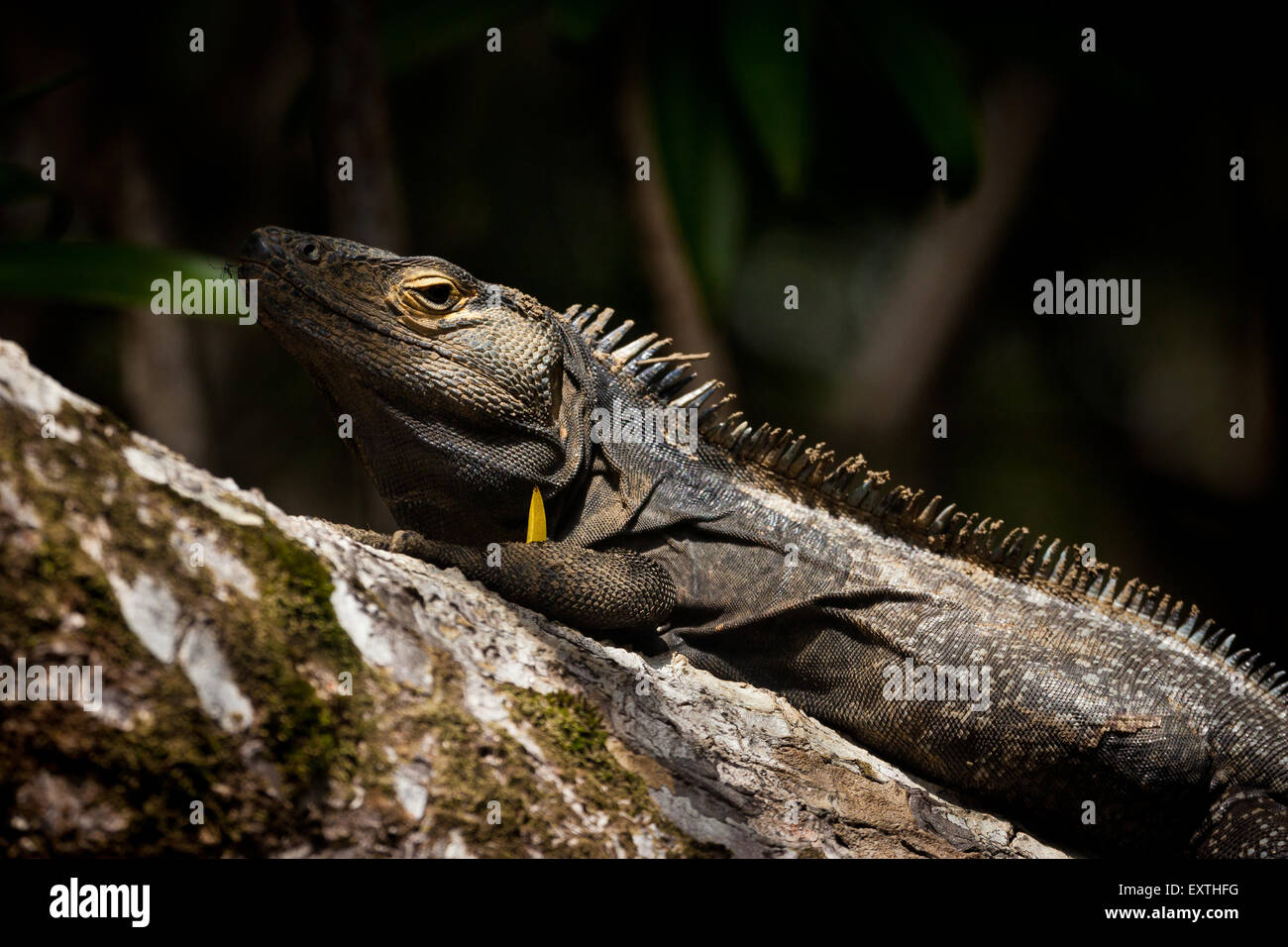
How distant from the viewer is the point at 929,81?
24.2ft

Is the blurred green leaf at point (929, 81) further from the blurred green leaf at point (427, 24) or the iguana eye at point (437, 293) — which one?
the iguana eye at point (437, 293)

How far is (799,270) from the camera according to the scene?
14.6m

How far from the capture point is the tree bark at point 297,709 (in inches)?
86.6

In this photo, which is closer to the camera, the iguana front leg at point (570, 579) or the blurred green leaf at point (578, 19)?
the iguana front leg at point (570, 579)

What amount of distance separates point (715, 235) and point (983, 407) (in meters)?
7.33

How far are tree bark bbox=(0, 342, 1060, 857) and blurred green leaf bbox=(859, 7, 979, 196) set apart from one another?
503cm

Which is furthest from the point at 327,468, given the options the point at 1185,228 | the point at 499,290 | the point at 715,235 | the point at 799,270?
the point at 1185,228

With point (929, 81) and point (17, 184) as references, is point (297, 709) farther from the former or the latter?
point (929, 81)
